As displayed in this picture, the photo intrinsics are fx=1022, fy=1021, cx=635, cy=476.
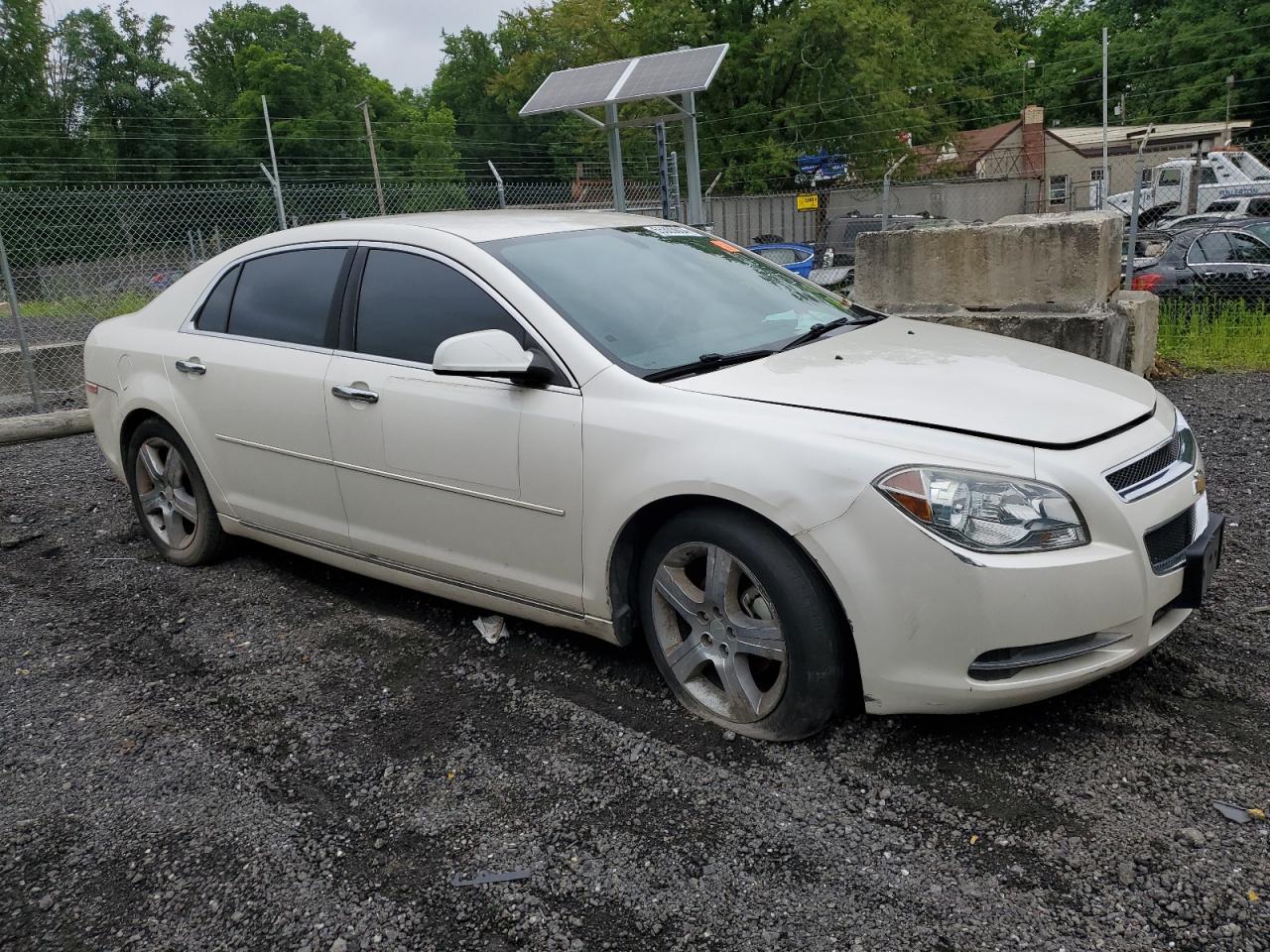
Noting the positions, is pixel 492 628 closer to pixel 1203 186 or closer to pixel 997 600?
pixel 997 600

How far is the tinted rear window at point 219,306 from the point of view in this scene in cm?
452

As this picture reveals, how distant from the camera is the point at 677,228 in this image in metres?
4.38

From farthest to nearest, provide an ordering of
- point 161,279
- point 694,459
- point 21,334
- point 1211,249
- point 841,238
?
1. point 841,238
2. point 1211,249
3. point 161,279
4. point 21,334
5. point 694,459

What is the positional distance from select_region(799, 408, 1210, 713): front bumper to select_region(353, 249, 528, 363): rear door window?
1424 mm

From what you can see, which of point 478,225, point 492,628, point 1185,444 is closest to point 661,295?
point 478,225

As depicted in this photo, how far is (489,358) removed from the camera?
3242 millimetres

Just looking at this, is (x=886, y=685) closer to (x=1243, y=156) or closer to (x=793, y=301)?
(x=793, y=301)

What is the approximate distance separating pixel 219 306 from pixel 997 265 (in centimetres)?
514

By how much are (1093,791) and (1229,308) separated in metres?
8.05

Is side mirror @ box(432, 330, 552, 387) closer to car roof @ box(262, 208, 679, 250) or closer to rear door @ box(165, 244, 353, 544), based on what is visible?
car roof @ box(262, 208, 679, 250)

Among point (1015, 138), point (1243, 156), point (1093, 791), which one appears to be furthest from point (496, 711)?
point (1015, 138)

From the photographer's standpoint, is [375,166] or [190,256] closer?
[190,256]

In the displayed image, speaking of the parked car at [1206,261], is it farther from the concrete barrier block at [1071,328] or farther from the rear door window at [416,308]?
the rear door window at [416,308]

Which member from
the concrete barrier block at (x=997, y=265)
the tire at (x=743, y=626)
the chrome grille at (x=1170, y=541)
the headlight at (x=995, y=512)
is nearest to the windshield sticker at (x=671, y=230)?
the tire at (x=743, y=626)
